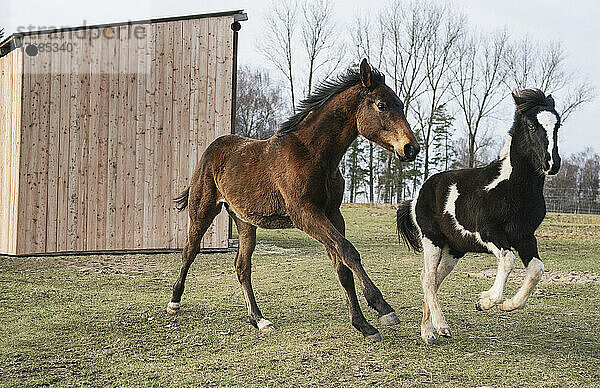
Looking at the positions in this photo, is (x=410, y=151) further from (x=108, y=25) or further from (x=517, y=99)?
(x=108, y=25)

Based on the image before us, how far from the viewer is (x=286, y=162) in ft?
16.4

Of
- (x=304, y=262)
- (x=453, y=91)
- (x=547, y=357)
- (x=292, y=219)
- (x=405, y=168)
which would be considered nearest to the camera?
(x=547, y=357)

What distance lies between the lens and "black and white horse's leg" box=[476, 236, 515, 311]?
409 centimetres

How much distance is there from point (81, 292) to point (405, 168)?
28809 mm

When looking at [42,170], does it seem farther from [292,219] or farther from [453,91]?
[453,91]

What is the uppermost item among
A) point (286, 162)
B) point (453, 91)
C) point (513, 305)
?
point (453, 91)

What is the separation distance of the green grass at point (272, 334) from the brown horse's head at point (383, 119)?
154cm

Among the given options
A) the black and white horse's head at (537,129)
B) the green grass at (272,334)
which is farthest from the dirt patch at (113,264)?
the black and white horse's head at (537,129)

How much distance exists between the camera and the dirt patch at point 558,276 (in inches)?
332

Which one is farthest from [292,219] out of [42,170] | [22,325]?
[42,170]

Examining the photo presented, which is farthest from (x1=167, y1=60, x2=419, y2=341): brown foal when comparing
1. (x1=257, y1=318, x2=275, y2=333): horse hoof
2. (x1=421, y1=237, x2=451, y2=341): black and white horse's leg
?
(x1=421, y1=237, x2=451, y2=341): black and white horse's leg

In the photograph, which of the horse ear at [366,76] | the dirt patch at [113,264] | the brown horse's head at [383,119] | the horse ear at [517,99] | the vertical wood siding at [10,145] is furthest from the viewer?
the vertical wood siding at [10,145]

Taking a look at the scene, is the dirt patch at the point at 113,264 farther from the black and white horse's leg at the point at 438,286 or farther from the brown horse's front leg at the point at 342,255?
the black and white horse's leg at the point at 438,286

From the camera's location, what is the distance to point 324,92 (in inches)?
200
